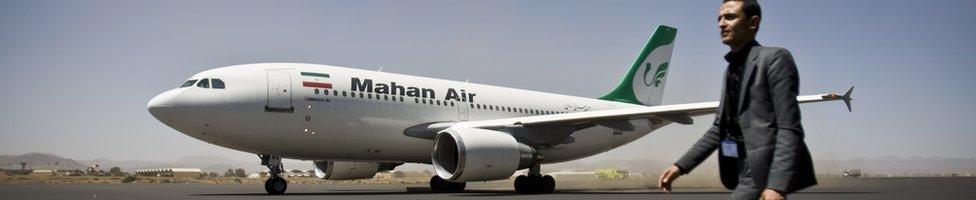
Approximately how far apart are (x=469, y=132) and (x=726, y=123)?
1601 cm

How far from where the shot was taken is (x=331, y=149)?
67.7 feet

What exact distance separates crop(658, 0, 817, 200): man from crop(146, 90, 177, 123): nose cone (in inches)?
635

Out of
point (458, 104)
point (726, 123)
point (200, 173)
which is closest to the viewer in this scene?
point (726, 123)

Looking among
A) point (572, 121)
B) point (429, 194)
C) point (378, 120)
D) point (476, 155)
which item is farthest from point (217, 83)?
point (572, 121)

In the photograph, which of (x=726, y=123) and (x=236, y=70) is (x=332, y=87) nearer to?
(x=236, y=70)

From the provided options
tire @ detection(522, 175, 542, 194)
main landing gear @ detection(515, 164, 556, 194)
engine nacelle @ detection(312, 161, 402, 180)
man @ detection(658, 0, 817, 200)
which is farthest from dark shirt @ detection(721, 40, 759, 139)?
engine nacelle @ detection(312, 161, 402, 180)

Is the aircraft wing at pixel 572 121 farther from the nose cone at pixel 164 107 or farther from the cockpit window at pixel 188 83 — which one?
the nose cone at pixel 164 107

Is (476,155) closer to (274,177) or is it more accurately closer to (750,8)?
(274,177)

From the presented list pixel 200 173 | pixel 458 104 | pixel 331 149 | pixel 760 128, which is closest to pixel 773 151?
pixel 760 128

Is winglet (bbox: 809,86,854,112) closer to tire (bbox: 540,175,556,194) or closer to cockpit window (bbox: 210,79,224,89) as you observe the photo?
tire (bbox: 540,175,556,194)

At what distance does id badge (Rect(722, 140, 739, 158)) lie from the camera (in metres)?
3.90

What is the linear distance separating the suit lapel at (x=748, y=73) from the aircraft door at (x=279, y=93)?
16.4 meters

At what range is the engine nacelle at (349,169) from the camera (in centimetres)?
2489

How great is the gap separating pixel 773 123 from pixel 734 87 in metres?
0.35
